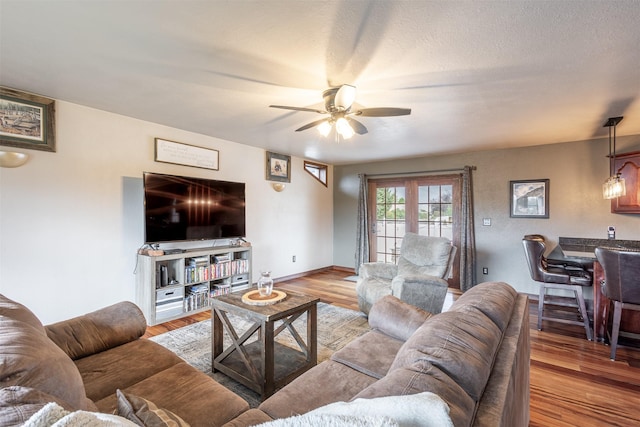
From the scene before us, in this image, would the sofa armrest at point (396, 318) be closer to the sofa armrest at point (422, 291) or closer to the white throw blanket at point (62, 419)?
the sofa armrest at point (422, 291)

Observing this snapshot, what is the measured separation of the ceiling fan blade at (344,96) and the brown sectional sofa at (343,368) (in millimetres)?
1474

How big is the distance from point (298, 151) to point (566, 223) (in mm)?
4088

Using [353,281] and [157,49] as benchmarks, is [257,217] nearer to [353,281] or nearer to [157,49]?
[353,281]

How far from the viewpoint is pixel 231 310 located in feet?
6.91

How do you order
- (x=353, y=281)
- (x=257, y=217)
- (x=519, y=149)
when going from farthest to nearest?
(x=353, y=281)
(x=257, y=217)
(x=519, y=149)

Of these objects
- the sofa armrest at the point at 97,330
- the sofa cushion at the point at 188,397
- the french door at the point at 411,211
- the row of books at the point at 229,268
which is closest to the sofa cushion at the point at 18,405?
the sofa cushion at the point at 188,397

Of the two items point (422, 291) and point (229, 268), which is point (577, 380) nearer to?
point (422, 291)

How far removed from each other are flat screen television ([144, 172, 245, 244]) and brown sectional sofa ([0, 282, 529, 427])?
1.55 meters

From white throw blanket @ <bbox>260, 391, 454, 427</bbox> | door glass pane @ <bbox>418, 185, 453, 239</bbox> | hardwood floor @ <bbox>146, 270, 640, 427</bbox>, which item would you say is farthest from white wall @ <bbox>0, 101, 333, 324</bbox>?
door glass pane @ <bbox>418, 185, 453, 239</bbox>

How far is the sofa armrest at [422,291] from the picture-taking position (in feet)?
9.62

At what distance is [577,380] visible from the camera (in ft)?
7.29

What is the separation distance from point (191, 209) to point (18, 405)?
3155mm

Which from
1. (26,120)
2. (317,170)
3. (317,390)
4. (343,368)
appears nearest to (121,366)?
(317,390)

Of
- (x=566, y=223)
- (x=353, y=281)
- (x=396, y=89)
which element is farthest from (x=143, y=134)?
(x=566, y=223)
